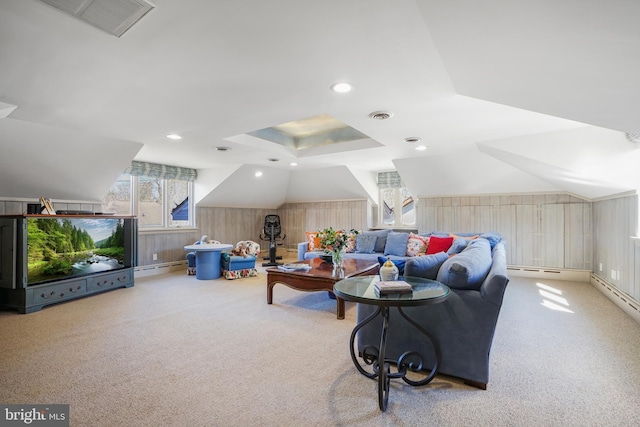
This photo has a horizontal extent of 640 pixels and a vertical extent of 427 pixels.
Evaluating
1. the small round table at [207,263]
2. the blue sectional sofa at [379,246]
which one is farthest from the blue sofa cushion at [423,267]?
the small round table at [207,263]

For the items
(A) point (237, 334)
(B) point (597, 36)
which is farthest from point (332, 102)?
(A) point (237, 334)

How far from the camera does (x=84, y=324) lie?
318 centimetres

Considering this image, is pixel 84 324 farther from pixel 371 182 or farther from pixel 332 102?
pixel 371 182

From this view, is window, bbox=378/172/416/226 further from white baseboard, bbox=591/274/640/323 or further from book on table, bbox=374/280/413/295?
book on table, bbox=374/280/413/295

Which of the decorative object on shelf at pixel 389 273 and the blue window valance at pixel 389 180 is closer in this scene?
the decorative object on shelf at pixel 389 273

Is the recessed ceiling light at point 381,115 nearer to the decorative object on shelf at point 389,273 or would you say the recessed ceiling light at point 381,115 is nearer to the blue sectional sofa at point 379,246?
the decorative object on shelf at point 389,273

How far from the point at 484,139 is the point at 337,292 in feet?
10.2

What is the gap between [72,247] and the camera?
4039 mm

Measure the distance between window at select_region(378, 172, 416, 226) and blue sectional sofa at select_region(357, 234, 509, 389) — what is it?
4542 millimetres

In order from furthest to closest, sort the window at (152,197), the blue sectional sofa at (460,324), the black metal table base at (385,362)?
the window at (152,197) → the blue sectional sofa at (460,324) → the black metal table base at (385,362)

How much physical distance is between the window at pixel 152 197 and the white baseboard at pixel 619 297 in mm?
6924

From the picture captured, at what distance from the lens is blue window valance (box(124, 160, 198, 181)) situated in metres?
5.41

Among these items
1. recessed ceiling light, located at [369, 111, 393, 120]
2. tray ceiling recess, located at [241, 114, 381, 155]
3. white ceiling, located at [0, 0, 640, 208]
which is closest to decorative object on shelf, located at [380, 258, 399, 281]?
white ceiling, located at [0, 0, 640, 208]

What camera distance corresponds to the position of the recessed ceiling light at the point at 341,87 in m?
2.33
